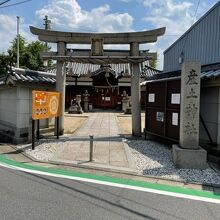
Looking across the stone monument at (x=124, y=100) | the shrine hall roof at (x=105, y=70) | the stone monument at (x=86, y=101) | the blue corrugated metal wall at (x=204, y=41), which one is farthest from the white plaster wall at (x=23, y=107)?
the shrine hall roof at (x=105, y=70)

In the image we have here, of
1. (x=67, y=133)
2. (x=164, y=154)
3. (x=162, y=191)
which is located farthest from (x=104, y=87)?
(x=162, y=191)

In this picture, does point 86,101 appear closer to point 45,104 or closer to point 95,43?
point 95,43

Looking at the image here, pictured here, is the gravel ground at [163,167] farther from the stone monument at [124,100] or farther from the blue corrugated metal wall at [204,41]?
the stone monument at [124,100]

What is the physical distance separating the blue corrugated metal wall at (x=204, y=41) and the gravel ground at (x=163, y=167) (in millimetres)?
4043

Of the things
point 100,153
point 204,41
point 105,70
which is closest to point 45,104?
point 100,153

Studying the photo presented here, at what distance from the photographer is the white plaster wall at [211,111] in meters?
9.42

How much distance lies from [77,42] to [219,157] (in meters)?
7.44

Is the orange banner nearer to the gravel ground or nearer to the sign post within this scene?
the sign post

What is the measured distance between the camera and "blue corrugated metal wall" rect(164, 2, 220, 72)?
1132 cm

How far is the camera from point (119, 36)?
1279 cm

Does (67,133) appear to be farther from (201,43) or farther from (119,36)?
(201,43)

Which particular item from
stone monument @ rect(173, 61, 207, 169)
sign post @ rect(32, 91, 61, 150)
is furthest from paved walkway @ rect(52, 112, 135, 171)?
stone monument @ rect(173, 61, 207, 169)

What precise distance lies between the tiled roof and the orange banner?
108 centimetres

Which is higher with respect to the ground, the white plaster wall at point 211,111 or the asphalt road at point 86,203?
the white plaster wall at point 211,111
